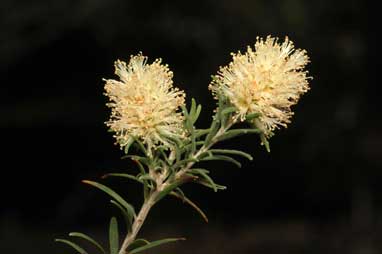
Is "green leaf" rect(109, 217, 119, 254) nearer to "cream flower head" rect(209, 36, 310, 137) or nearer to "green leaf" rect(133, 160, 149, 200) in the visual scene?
"green leaf" rect(133, 160, 149, 200)

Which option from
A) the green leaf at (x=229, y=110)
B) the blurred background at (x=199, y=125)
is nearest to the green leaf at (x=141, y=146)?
the green leaf at (x=229, y=110)

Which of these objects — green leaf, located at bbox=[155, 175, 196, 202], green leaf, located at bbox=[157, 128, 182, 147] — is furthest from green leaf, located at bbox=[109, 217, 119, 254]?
green leaf, located at bbox=[157, 128, 182, 147]

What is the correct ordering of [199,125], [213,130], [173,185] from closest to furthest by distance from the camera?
[173,185]
[213,130]
[199,125]

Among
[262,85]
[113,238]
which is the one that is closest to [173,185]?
[113,238]

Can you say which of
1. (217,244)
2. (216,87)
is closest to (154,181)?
(216,87)

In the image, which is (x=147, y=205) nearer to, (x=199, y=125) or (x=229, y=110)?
(x=229, y=110)

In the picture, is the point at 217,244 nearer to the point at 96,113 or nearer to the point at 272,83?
the point at 96,113
